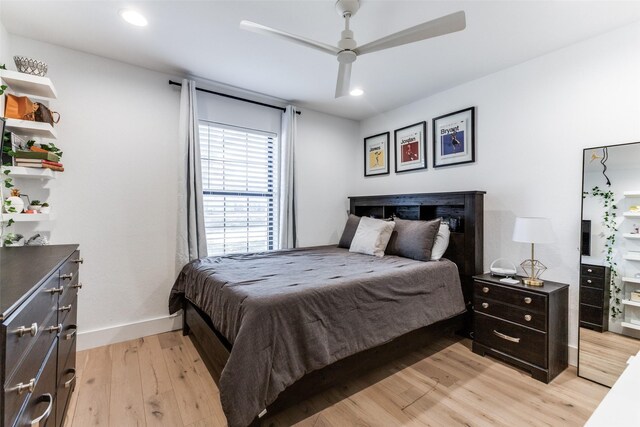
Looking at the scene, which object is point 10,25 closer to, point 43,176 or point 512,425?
point 43,176

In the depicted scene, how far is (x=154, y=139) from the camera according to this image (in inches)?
113

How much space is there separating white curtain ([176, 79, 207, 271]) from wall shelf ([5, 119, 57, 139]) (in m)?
0.96

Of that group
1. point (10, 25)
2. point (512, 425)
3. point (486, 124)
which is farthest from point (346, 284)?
point (10, 25)

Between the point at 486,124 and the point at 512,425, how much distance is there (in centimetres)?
253

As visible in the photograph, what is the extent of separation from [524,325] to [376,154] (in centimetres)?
266

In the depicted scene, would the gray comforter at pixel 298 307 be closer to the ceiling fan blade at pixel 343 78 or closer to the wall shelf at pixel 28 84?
the ceiling fan blade at pixel 343 78

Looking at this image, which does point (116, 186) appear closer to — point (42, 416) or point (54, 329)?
point (54, 329)

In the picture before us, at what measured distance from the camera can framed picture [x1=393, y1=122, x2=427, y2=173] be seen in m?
3.49

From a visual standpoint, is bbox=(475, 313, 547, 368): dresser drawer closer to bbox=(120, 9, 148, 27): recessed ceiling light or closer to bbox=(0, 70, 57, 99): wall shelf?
bbox=(120, 9, 148, 27): recessed ceiling light

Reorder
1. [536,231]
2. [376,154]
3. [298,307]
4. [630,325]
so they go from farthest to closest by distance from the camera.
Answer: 1. [376,154]
2. [536,231]
3. [630,325]
4. [298,307]

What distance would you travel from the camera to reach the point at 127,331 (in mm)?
2719

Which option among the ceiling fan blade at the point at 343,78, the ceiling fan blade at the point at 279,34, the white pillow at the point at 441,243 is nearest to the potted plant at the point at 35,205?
the ceiling fan blade at the point at 279,34

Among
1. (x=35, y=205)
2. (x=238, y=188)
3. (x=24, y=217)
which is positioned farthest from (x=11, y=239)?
(x=238, y=188)

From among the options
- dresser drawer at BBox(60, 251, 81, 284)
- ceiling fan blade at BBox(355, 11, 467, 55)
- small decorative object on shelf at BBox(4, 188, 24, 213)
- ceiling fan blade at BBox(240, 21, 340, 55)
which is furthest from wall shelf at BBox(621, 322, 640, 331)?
small decorative object on shelf at BBox(4, 188, 24, 213)
